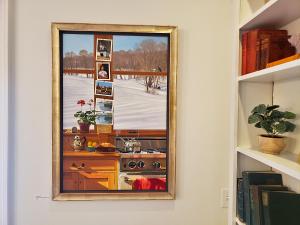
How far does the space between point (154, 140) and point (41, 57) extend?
0.87 meters

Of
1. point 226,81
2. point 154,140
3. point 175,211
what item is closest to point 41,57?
point 154,140

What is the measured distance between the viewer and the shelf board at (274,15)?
941 mm

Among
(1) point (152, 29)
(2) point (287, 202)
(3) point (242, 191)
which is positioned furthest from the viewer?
(1) point (152, 29)

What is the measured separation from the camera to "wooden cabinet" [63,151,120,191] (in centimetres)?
147

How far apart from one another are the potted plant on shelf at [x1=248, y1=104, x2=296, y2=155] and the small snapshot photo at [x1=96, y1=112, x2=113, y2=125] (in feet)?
2.67

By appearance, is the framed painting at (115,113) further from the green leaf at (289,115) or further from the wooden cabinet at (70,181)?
the green leaf at (289,115)

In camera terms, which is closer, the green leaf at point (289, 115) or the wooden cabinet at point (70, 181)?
the green leaf at point (289, 115)

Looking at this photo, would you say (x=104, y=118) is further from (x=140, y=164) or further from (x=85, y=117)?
(x=140, y=164)

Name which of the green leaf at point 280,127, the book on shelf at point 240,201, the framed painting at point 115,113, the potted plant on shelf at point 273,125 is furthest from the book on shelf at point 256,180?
the framed painting at point 115,113

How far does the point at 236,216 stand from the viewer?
4.09 feet

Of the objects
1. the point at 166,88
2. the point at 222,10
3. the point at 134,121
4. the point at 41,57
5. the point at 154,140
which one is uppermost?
the point at 222,10

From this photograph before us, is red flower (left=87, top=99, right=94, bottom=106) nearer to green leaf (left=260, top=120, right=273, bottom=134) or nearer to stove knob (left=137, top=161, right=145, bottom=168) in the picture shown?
stove knob (left=137, top=161, right=145, bottom=168)

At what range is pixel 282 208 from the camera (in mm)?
964

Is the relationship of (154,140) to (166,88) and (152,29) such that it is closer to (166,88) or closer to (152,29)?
(166,88)
